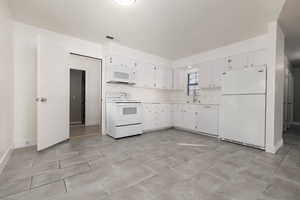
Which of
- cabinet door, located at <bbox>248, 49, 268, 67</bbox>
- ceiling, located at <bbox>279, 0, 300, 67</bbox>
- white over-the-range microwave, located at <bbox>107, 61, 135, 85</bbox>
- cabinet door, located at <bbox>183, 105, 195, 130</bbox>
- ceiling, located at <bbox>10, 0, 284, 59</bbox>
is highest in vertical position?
ceiling, located at <bbox>10, 0, 284, 59</bbox>

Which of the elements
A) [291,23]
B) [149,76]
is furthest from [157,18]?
[291,23]

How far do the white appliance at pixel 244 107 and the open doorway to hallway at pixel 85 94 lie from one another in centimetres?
430

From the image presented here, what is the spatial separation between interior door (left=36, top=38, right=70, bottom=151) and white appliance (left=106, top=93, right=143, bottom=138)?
0.98 m

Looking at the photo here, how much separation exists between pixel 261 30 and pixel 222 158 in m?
2.74

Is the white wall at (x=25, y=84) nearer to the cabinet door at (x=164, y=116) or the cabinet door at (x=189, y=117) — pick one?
the cabinet door at (x=164, y=116)

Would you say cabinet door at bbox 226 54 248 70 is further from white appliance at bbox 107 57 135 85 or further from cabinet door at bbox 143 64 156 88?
white appliance at bbox 107 57 135 85

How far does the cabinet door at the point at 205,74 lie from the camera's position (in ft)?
12.8

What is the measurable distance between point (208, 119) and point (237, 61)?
1627 millimetres

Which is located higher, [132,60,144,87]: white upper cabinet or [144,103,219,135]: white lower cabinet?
[132,60,144,87]: white upper cabinet

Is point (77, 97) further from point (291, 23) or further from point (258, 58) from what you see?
point (291, 23)

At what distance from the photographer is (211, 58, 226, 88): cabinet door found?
11.9 ft

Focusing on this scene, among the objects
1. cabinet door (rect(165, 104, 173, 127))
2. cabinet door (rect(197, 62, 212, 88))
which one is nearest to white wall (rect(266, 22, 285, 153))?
cabinet door (rect(197, 62, 212, 88))

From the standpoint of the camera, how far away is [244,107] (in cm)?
290

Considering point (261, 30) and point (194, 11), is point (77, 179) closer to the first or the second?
point (194, 11)
